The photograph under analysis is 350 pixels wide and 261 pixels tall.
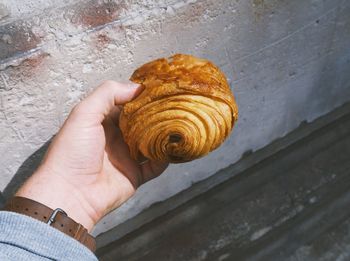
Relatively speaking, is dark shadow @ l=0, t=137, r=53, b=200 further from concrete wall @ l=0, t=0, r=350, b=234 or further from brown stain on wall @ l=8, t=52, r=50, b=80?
brown stain on wall @ l=8, t=52, r=50, b=80

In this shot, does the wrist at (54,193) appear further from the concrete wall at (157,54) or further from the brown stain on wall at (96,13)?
the brown stain on wall at (96,13)

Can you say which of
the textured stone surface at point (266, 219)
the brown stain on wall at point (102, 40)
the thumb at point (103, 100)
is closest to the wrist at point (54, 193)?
the thumb at point (103, 100)

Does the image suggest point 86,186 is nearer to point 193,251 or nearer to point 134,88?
point 134,88

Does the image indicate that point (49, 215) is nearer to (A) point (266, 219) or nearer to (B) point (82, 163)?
(B) point (82, 163)

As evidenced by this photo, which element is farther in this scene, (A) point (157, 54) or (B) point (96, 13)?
(A) point (157, 54)

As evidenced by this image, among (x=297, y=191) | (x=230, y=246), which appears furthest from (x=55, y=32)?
(x=297, y=191)

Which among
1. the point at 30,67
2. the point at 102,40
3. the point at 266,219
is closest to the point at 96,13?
the point at 102,40
